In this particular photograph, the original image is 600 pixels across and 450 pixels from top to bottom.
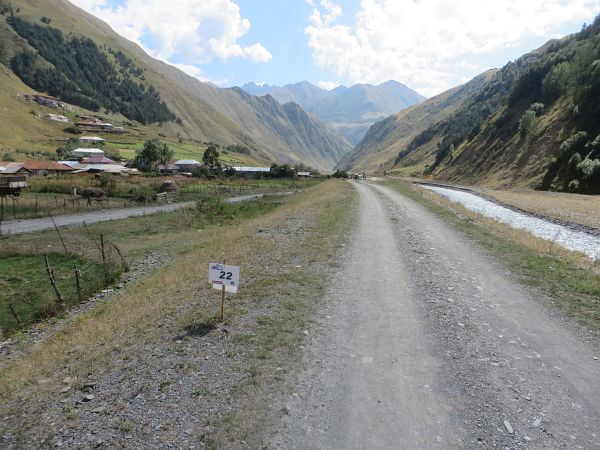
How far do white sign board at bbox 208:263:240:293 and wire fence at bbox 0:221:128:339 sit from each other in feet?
31.0

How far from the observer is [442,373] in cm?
842

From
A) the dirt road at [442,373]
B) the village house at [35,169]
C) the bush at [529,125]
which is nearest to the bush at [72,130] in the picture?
the village house at [35,169]

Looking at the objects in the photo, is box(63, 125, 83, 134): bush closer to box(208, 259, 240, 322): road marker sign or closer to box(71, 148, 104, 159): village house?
box(71, 148, 104, 159): village house

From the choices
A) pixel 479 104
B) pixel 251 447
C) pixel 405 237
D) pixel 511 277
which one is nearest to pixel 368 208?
pixel 405 237

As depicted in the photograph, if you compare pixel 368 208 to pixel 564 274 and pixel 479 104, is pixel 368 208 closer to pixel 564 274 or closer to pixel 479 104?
pixel 564 274

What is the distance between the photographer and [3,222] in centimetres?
3988

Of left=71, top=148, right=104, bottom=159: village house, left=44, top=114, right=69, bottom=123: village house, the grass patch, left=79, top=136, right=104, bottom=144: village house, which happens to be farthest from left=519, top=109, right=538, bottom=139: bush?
left=44, top=114, right=69, bottom=123: village house

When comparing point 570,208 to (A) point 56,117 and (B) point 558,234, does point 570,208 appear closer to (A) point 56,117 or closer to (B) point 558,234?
(B) point 558,234

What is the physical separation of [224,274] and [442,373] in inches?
247

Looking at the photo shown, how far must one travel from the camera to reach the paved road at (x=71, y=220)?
36.9 m

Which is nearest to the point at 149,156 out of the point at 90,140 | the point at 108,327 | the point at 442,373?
the point at 90,140

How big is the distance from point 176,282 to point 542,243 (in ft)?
67.7

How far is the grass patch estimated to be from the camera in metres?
12.2

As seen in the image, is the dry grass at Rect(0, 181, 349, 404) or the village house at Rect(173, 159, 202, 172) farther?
the village house at Rect(173, 159, 202, 172)
